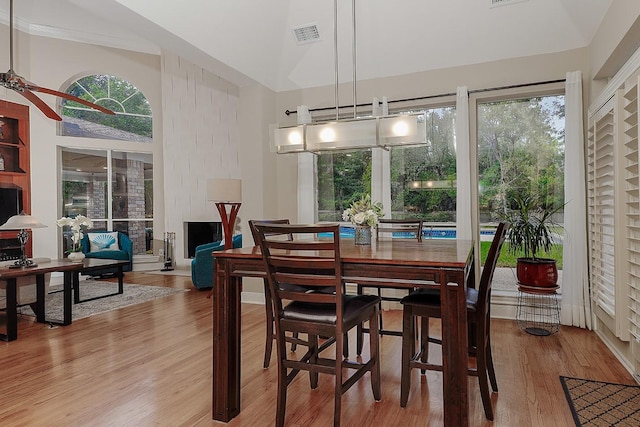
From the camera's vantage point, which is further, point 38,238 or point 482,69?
point 38,238

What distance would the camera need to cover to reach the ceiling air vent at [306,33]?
Result: 4285mm

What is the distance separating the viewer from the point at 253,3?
150 inches

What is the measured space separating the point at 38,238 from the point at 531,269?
7.19 m

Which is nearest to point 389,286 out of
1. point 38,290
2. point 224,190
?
point 224,190

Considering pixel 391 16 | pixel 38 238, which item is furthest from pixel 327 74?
pixel 38 238

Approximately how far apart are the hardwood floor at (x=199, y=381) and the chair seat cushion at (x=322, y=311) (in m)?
0.58

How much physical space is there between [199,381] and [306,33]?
3.67m

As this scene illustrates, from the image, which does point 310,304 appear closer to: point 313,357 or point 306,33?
point 313,357

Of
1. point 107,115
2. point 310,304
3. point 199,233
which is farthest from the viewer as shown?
point 199,233

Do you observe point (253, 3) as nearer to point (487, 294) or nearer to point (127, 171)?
point (487, 294)

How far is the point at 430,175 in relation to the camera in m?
4.44

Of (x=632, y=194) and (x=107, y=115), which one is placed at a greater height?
(x=107, y=115)

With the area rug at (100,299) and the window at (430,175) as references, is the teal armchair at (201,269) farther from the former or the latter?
the window at (430,175)

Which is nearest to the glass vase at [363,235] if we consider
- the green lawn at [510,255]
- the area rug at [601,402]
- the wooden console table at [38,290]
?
the area rug at [601,402]
